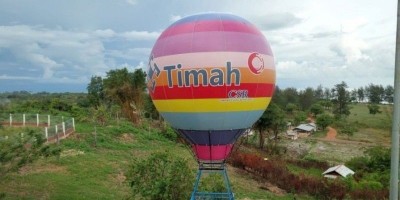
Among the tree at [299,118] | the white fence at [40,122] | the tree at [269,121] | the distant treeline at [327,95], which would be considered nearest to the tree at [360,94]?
the distant treeline at [327,95]

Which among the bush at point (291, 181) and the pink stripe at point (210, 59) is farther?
the bush at point (291, 181)

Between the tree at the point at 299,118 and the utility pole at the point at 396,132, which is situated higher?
the utility pole at the point at 396,132

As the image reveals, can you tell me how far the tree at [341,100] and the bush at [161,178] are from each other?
70.3 m

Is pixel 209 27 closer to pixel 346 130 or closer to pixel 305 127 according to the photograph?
→ pixel 346 130

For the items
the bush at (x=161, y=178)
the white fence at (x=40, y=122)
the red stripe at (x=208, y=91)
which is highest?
the red stripe at (x=208, y=91)

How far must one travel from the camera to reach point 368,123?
232 feet

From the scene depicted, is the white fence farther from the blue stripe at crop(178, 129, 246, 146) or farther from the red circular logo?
the red circular logo

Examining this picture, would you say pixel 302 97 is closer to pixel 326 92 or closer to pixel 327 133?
pixel 326 92

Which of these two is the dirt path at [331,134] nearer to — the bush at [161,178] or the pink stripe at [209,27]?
the bush at [161,178]

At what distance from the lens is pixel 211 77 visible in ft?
34.5

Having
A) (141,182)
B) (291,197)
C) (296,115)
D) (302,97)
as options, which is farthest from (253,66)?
(302,97)

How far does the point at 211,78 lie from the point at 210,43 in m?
0.91

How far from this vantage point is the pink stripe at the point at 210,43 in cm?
1062

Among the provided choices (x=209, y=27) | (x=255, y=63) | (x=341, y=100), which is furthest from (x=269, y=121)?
(x=341, y=100)
